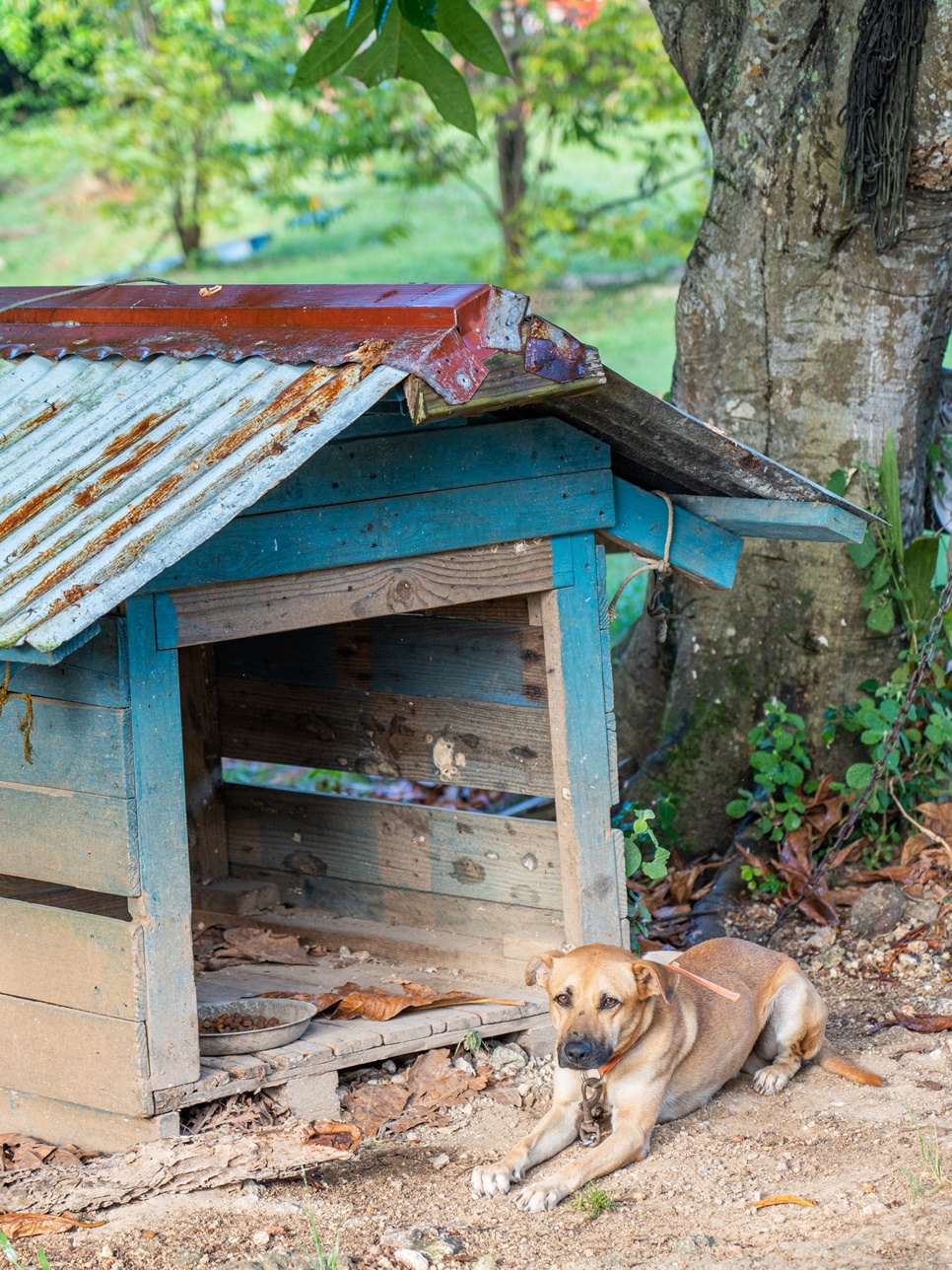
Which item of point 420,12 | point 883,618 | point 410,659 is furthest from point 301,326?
point 883,618

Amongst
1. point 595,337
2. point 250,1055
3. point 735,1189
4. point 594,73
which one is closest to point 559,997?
point 735,1189

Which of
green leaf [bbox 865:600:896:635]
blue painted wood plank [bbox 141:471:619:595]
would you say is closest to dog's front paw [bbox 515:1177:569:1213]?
blue painted wood plank [bbox 141:471:619:595]

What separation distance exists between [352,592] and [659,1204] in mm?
1810

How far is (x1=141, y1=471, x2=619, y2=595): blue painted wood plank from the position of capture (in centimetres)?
373

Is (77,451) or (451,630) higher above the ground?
(77,451)

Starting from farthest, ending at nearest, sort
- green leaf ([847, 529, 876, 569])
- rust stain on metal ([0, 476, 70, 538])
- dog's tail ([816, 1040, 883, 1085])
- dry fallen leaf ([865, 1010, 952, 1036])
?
green leaf ([847, 529, 876, 569]) → dry fallen leaf ([865, 1010, 952, 1036]) → dog's tail ([816, 1040, 883, 1085]) → rust stain on metal ([0, 476, 70, 538])

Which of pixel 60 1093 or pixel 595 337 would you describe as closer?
pixel 60 1093

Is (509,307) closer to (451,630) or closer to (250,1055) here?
(451,630)

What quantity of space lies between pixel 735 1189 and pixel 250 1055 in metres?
1.39

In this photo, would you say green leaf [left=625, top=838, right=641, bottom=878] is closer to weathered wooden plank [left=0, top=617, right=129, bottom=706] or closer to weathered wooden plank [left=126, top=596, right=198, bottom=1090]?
weathered wooden plank [left=126, top=596, right=198, bottom=1090]

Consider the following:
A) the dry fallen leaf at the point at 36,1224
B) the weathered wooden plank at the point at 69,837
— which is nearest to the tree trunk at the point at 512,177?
the weathered wooden plank at the point at 69,837

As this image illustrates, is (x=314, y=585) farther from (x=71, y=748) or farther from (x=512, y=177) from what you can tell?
(x=512, y=177)

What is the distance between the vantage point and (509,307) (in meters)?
3.49

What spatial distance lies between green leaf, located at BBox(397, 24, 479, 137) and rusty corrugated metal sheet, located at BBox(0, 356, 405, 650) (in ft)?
7.69
